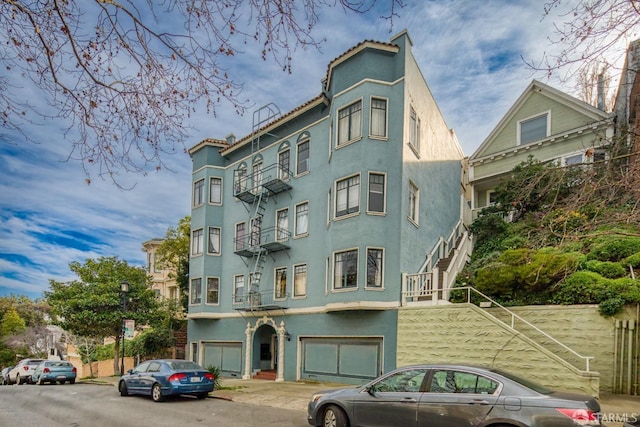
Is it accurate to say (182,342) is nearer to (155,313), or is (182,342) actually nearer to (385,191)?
(155,313)

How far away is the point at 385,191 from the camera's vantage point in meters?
16.9

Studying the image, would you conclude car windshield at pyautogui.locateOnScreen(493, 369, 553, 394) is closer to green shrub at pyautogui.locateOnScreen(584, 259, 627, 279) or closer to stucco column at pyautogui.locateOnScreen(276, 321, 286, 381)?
green shrub at pyautogui.locateOnScreen(584, 259, 627, 279)

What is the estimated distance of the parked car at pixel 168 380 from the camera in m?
13.3

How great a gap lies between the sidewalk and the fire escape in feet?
13.4

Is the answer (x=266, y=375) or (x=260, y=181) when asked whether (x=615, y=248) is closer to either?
(x=266, y=375)

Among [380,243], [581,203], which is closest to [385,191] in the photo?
[380,243]

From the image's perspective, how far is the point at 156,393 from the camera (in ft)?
44.4

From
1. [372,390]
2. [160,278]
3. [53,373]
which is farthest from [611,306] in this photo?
[160,278]

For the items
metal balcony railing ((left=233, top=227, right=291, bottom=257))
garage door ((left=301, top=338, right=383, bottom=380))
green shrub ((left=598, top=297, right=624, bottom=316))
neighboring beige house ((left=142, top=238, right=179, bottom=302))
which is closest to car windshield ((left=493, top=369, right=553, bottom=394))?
green shrub ((left=598, top=297, right=624, bottom=316))

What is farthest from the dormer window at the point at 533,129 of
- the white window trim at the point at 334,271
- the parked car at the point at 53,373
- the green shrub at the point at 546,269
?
the parked car at the point at 53,373

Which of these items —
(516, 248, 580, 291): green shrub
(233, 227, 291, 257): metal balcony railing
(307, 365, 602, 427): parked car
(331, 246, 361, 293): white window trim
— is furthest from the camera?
(233, 227, 291, 257): metal balcony railing

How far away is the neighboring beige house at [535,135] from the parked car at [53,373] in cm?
2416

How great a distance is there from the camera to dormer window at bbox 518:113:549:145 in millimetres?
24555

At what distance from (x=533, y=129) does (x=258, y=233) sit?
55.1ft
